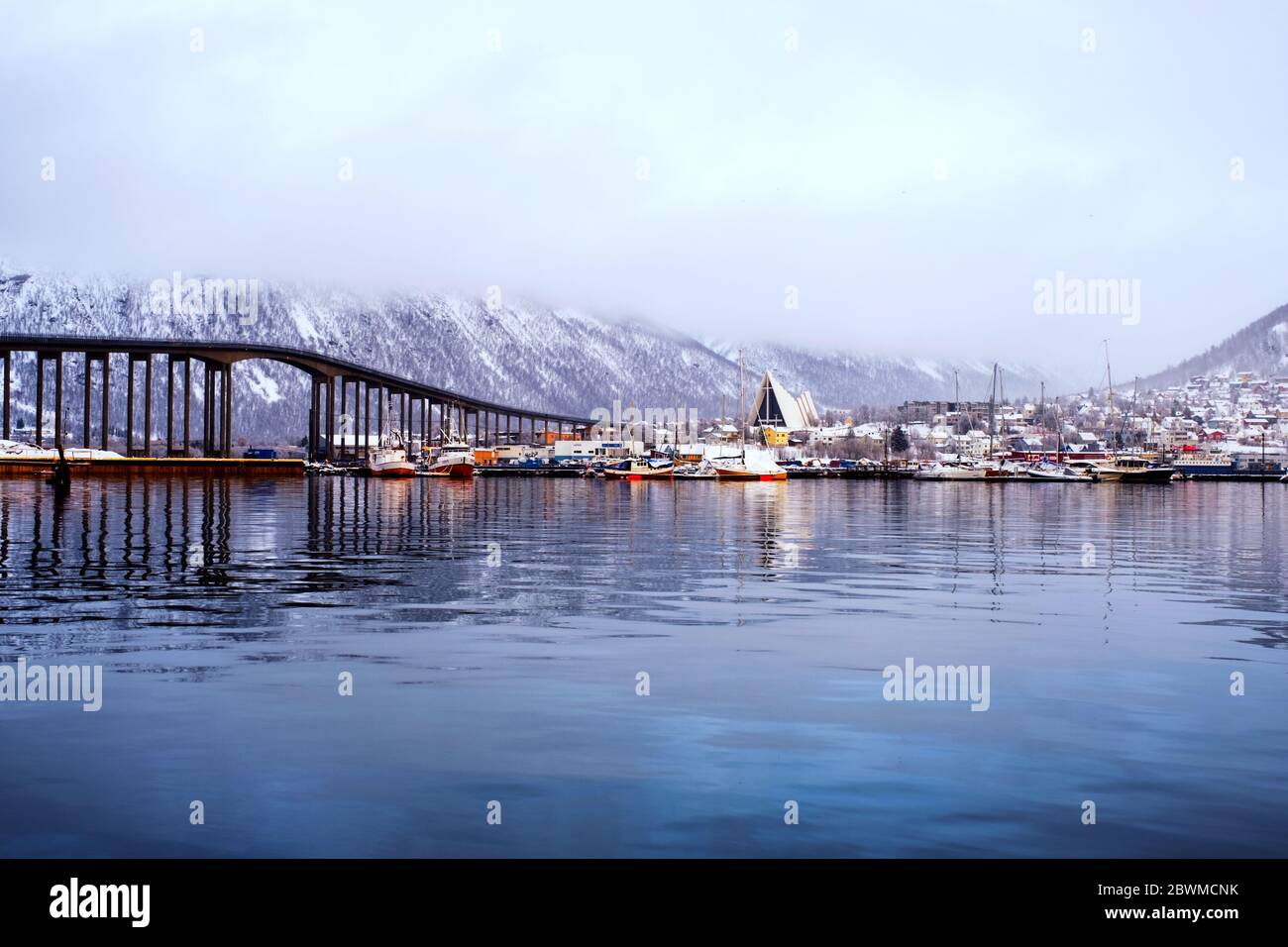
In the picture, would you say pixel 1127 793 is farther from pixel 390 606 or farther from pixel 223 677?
pixel 390 606

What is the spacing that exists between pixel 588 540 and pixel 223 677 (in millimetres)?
36984

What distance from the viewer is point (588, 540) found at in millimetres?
57062

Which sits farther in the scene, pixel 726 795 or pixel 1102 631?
pixel 1102 631

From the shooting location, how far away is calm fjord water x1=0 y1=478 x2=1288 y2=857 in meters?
12.1

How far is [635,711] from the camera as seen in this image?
58.5 feet

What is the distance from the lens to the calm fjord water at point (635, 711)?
12.1m

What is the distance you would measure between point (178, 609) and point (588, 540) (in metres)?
28.8
